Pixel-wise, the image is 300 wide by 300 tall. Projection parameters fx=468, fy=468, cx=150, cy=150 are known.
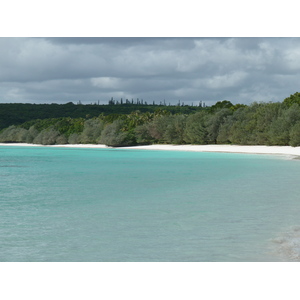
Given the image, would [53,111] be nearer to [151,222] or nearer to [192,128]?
[192,128]

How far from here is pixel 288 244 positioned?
28.7 ft

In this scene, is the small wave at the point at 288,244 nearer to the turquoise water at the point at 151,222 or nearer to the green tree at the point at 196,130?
the turquoise water at the point at 151,222

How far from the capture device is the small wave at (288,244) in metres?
7.79

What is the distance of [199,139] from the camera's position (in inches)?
2736

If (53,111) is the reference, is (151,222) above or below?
below

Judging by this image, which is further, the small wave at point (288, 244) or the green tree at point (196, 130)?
the green tree at point (196, 130)

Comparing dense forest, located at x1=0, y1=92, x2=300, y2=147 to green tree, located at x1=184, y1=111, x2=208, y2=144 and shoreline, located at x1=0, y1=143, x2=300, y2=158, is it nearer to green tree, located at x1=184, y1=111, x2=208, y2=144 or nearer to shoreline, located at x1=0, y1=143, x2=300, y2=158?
green tree, located at x1=184, y1=111, x2=208, y2=144

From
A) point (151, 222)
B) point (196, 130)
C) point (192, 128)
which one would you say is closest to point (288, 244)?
point (151, 222)

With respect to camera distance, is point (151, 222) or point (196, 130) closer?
point (151, 222)

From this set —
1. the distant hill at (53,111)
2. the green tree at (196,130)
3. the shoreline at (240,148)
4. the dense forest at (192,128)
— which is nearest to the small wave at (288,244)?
the shoreline at (240,148)

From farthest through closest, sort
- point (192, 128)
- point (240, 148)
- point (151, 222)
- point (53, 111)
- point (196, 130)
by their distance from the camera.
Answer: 1. point (53, 111)
2. point (192, 128)
3. point (196, 130)
4. point (240, 148)
5. point (151, 222)

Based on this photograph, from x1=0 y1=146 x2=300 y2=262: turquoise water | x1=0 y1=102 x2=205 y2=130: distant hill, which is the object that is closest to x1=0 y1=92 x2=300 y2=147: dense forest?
x1=0 y1=102 x2=205 y2=130: distant hill

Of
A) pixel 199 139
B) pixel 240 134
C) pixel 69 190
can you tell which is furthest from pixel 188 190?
pixel 199 139

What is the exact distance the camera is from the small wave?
7789 mm
